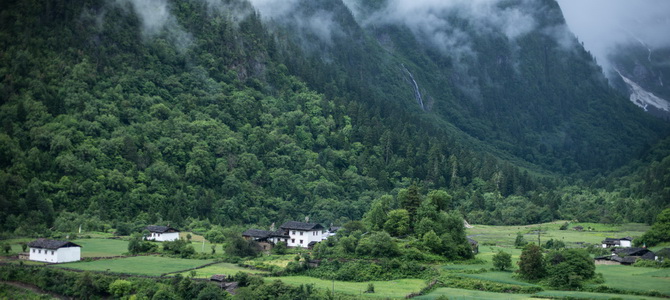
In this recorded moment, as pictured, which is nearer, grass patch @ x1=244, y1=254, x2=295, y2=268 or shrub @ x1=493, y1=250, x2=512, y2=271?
shrub @ x1=493, y1=250, x2=512, y2=271

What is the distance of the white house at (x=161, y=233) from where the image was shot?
285 feet

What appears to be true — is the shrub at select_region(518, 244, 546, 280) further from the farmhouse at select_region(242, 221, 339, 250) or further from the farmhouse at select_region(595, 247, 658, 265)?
the farmhouse at select_region(242, 221, 339, 250)

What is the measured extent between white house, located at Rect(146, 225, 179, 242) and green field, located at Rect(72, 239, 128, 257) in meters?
3.57

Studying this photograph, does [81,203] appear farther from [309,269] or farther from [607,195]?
[607,195]

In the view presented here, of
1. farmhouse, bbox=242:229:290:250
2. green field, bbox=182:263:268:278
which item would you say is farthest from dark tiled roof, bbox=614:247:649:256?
green field, bbox=182:263:268:278

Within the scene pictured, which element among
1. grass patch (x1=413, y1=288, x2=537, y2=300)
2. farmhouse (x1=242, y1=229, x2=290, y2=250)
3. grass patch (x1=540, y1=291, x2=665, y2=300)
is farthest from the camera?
farmhouse (x1=242, y1=229, x2=290, y2=250)

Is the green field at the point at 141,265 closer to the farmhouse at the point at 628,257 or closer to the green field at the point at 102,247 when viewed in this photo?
the green field at the point at 102,247

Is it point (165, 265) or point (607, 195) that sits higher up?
point (607, 195)

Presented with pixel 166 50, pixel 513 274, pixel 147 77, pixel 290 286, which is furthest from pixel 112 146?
pixel 513 274

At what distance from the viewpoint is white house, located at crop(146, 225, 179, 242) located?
3415 inches

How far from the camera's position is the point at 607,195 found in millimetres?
140750

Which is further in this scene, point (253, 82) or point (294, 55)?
point (294, 55)

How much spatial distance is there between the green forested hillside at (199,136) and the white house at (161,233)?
1024 cm

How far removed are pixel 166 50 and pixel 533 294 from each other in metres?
99.7
